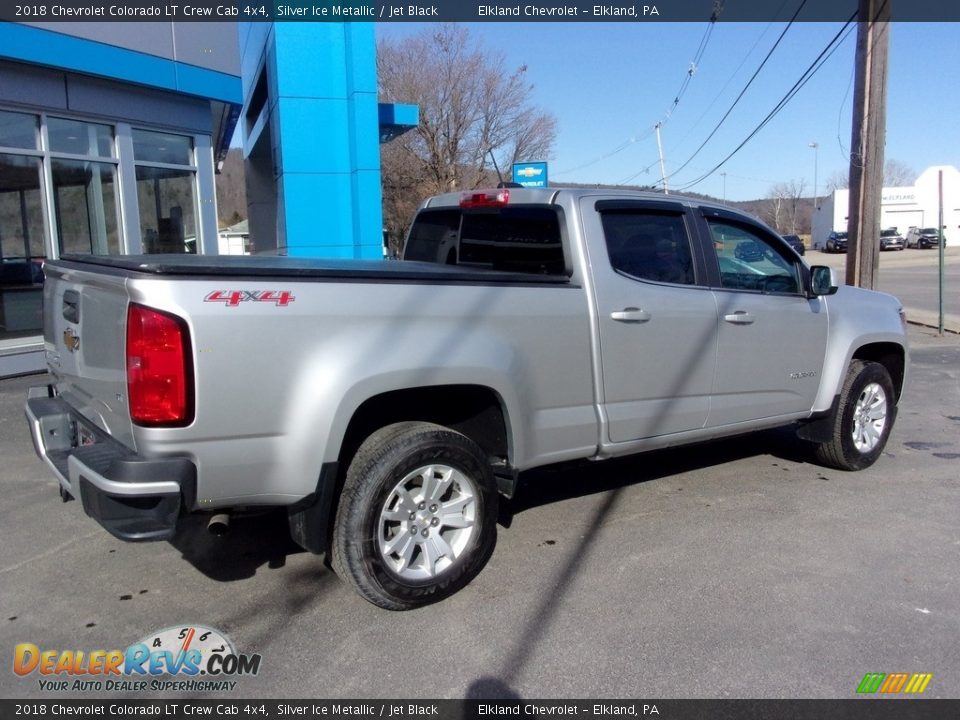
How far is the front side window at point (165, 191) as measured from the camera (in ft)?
39.1

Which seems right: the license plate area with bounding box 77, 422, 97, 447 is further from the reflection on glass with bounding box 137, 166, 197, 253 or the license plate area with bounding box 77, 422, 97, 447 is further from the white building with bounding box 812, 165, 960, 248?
the white building with bounding box 812, 165, 960, 248

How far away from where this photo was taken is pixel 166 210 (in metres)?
12.5

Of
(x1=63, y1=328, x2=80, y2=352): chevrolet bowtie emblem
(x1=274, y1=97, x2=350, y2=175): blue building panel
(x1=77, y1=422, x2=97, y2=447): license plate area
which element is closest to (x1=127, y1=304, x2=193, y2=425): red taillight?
(x1=77, y1=422, x2=97, y2=447): license plate area

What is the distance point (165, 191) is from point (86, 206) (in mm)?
1383

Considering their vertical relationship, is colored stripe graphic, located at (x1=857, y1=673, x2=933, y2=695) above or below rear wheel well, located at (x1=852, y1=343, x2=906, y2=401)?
below

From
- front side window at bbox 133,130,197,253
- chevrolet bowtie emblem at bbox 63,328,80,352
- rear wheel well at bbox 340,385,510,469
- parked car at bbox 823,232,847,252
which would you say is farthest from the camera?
parked car at bbox 823,232,847,252

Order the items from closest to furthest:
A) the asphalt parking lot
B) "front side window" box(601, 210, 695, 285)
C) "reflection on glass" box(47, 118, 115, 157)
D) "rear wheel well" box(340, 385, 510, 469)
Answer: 1. the asphalt parking lot
2. "rear wheel well" box(340, 385, 510, 469)
3. "front side window" box(601, 210, 695, 285)
4. "reflection on glass" box(47, 118, 115, 157)

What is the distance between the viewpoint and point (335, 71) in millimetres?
14695

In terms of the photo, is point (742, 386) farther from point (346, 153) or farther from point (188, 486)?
point (346, 153)

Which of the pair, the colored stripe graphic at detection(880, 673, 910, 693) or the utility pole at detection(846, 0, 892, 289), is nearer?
the colored stripe graphic at detection(880, 673, 910, 693)

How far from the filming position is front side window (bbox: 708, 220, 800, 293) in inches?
207

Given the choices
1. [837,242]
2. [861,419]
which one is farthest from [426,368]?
[837,242]

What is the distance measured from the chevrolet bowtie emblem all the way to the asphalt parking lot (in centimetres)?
122
